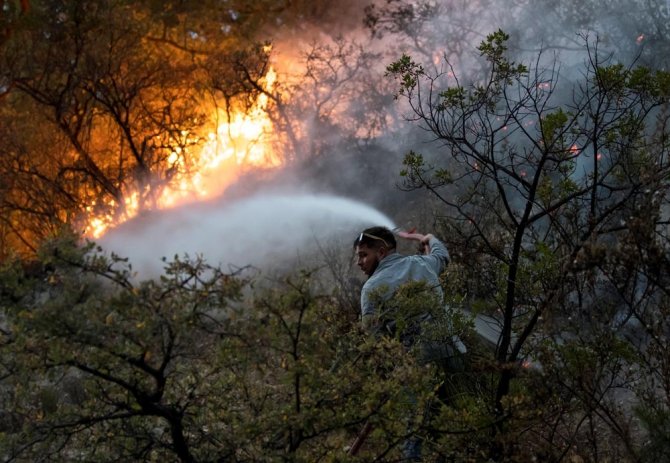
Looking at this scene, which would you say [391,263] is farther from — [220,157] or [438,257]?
[220,157]

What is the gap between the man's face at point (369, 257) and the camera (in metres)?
4.70

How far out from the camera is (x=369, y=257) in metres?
4.70

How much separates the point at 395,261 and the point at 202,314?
7.31 feet

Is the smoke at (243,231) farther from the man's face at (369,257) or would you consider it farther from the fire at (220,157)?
the man's face at (369,257)

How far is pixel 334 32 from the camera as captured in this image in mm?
17656

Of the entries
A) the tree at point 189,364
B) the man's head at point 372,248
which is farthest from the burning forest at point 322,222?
the man's head at point 372,248

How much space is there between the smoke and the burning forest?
0.07 meters

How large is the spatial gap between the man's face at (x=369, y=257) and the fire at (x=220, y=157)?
36.0 ft

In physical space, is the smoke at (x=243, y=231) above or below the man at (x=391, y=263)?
above

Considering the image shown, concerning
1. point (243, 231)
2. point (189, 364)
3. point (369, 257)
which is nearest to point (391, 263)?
point (369, 257)

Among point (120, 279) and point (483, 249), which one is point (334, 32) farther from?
point (120, 279)

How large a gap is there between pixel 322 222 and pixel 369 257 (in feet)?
31.8

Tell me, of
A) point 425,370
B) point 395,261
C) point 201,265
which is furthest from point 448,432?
point 395,261

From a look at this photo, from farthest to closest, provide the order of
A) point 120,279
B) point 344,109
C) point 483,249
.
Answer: point 344,109 → point 483,249 → point 120,279
